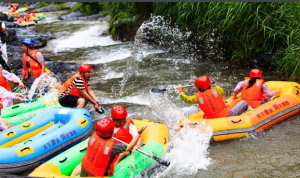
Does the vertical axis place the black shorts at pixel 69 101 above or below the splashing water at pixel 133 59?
above

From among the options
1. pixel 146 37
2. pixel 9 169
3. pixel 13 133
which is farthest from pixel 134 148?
pixel 146 37

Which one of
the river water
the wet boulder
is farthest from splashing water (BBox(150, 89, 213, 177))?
the wet boulder

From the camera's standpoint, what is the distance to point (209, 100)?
224 inches

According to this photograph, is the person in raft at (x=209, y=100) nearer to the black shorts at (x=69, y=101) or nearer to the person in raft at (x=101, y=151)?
the person in raft at (x=101, y=151)

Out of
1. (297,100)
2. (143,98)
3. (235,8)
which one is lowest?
(143,98)

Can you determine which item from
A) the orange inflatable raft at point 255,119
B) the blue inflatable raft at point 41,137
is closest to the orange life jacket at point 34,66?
the blue inflatable raft at point 41,137

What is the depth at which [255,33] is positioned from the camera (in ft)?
29.1

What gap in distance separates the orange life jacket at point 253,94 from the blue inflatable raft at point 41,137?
2.92 meters

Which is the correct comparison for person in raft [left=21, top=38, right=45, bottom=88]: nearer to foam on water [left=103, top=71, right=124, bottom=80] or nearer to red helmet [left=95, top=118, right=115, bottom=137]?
foam on water [left=103, top=71, right=124, bottom=80]

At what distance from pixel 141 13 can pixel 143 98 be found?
6.26 m

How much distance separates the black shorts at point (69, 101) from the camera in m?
6.49

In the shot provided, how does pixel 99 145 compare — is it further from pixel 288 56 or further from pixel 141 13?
pixel 141 13

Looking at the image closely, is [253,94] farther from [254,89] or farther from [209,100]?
[209,100]

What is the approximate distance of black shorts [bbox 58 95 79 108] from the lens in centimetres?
649
